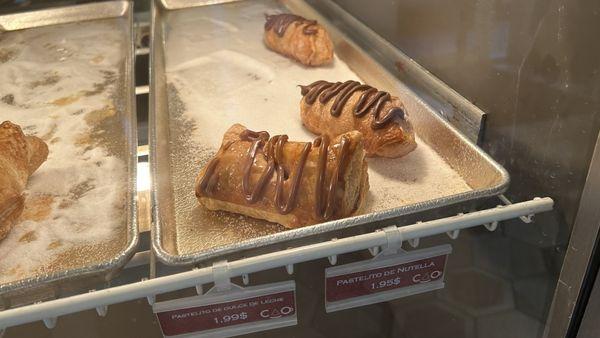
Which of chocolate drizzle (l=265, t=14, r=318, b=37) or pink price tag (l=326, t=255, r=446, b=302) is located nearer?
pink price tag (l=326, t=255, r=446, b=302)

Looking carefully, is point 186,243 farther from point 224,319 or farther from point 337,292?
point 337,292

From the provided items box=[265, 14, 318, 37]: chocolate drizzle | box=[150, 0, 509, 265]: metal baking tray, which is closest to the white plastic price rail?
box=[150, 0, 509, 265]: metal baking tray

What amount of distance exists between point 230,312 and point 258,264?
0.48 ft

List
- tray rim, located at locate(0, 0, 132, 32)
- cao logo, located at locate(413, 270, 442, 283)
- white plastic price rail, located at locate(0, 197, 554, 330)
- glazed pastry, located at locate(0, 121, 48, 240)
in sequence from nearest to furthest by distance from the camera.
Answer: white plastic price rail, located at locate(0, 197, 554, 330) → cao logo, located at locate(413, 270, 442, 283) → glazed pastry, located at locate(0, 121, 48, 240) → tray rim, located at locate(0, 0, 132, 32)

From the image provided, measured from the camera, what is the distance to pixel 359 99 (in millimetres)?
1436

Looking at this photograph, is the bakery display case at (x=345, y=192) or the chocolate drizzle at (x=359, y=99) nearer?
the bakery display case at (x=345, y=192)

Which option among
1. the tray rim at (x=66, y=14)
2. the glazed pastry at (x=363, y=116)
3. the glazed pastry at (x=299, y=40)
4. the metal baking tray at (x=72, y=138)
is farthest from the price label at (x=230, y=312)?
the tray rim at (x=66, y=14)

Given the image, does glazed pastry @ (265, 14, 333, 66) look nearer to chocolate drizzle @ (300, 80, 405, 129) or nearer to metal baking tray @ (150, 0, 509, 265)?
metal baking tray @ (150, 0, 509, 265)

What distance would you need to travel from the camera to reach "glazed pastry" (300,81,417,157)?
4.42ft

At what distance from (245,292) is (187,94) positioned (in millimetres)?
984

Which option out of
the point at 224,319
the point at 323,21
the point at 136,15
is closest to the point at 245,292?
the point at 224,319

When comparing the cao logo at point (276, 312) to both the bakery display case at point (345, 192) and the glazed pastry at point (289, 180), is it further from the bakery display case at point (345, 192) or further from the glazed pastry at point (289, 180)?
the glazed pastry at point (289, 180)

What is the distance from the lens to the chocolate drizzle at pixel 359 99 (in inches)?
53.4

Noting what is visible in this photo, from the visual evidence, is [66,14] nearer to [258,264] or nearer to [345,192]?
[345,192]
